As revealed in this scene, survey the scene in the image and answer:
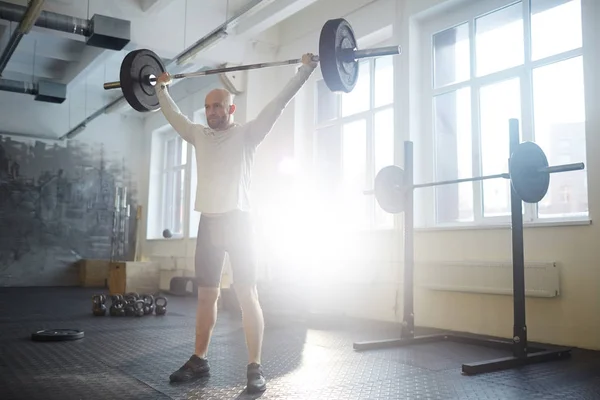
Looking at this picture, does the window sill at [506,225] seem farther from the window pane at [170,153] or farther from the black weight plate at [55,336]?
the window pane at [170,153]

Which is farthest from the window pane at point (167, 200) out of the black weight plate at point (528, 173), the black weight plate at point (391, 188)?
the black weight plate at point (528, 173)

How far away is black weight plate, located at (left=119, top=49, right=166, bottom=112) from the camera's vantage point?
9.43ft

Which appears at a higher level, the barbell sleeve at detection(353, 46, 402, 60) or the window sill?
the barbell sleeve at detection(353, 46, 402, 60)

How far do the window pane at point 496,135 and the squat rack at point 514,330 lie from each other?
0.82 meters

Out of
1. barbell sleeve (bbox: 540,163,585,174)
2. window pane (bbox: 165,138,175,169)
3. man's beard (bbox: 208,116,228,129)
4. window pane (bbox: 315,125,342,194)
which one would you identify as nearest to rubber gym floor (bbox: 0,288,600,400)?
barbell sleeve (bbox: 540,163,585,174)

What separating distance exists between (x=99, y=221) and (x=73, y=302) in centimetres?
331

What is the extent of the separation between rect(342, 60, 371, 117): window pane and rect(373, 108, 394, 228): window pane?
0.84 ft

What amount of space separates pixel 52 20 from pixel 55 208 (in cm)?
474

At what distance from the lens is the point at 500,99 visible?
13.9 ft

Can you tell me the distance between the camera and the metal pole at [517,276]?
9.92ft

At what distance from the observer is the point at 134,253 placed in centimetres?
955

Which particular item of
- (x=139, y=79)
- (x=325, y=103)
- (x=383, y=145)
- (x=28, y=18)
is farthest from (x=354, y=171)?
(x=28, y=18)

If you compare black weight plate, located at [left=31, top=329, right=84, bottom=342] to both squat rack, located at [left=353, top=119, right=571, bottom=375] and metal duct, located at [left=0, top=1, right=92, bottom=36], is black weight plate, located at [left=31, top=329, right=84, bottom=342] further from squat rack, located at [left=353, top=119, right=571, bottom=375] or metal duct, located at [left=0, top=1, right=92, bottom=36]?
metal duct, located at [left=0, top=1, right=92, bottom=36]

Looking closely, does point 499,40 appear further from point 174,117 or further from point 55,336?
point 55,336
